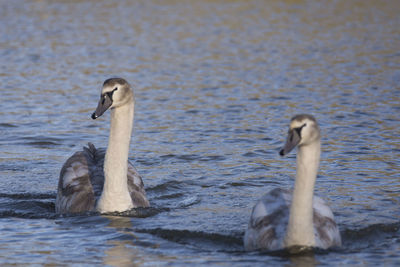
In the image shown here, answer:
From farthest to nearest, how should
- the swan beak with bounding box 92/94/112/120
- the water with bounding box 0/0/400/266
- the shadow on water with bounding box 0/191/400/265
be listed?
1. the swan beak with bounding box 92/94/112/120
2. the water with bounding box 0/0/400/266
3. the shadow on water with bounding box 0/191/400/265

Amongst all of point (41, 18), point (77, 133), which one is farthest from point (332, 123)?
point (41, 18)

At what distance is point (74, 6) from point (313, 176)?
29.7 m

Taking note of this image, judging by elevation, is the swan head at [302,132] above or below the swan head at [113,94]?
below

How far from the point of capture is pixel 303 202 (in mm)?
8312

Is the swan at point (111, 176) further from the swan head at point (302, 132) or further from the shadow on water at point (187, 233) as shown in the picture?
the swan head at point (302, 132)

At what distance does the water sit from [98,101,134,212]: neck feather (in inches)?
8.0

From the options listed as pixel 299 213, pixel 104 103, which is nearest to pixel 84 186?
pixel 104 103

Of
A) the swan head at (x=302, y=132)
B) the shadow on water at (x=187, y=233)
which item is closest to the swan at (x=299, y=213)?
the swan head at (x=302, y=132)

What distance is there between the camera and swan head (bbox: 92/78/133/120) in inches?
406

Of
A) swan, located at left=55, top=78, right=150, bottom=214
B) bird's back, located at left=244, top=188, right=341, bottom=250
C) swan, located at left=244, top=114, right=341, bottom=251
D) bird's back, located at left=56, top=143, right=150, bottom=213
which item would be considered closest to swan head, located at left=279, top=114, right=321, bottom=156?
swan, located at left=244, top=114, right=341, bottom=251

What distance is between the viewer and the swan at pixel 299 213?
328 inches

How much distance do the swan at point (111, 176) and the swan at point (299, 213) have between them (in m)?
1.99

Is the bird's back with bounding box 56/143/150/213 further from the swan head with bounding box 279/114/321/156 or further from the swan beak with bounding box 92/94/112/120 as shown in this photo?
the swan head with bounding box 279/114/321/156

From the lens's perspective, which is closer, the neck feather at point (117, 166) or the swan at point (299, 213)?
the swan at point (299, 213)
